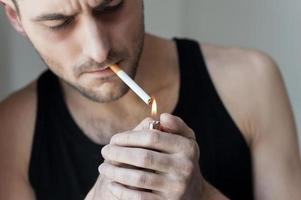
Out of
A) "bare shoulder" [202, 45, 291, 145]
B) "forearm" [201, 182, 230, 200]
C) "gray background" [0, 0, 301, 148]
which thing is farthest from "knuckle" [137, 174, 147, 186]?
"gray background" [0, 0, 301, 148]

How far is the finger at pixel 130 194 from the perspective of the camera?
75 centimetres

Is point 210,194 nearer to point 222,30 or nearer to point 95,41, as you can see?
point 95,41

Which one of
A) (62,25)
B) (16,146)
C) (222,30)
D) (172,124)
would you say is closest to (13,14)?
(62,25)

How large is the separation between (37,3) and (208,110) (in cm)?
37

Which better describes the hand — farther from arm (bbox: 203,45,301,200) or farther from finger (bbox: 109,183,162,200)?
arm (bbox: 203,45,301,200)

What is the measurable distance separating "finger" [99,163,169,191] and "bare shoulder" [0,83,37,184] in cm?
36

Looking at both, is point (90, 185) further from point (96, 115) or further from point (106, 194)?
point (106, 194)

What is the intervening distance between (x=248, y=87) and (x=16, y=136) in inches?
16.8

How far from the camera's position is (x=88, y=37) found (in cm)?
86

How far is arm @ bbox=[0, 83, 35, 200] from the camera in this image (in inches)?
41.5

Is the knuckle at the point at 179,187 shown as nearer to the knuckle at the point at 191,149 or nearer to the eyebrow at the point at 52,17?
the knuckle at the point at 191,149

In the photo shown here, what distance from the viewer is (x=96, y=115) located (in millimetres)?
1084

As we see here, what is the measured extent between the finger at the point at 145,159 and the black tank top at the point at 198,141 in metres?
0.31

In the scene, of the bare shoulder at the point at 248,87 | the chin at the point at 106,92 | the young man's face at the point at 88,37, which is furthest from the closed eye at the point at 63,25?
the bare shoulder at the point at 248,87
